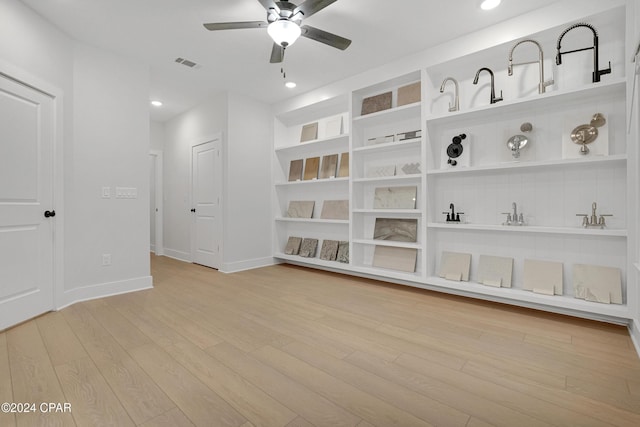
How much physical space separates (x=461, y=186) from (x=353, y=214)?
1.35 m

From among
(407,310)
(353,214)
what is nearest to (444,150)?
(353,214)

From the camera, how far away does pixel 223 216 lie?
4.46 metres

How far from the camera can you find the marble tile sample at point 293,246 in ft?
16.1

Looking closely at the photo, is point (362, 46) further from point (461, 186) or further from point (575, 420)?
point (575, 420)

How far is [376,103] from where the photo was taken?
392 cm

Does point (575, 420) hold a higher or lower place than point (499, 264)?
lower

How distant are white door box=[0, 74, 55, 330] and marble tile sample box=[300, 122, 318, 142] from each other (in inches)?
119

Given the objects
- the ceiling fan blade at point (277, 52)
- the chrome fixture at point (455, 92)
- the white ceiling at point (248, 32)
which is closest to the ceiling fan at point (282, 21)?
the ceiling fan blade at point (277, 52)

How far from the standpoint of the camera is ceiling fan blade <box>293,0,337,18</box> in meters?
2.12

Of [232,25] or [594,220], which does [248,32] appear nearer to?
[232,25]

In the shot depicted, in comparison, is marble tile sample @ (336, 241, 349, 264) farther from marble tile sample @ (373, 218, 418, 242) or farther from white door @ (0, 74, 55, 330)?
white door @ (0, 74, 55, 330)

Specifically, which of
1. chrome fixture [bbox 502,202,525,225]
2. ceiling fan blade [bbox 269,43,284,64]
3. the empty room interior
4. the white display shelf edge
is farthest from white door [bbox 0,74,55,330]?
chrome fixture [bbox 502,202,525,225]

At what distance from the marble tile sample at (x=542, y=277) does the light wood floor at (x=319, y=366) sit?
0.74ft

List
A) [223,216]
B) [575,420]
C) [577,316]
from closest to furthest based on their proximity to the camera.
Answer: [575,420], [577,316], [223,216]
